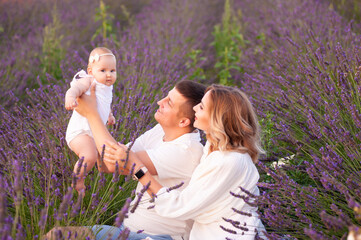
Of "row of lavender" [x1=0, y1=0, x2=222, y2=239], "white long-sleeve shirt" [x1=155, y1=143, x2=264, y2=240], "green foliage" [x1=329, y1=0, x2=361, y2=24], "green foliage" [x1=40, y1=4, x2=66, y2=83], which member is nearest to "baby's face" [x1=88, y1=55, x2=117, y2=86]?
"row of lavender" [x1=0, y1=0, x2=222, y2=239]

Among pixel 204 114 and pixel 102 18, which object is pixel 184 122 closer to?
pixel 204 114

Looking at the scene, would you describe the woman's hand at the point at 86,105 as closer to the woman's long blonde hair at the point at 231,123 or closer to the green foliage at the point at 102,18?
→ the woman's long blonde hair at the point at 231,123

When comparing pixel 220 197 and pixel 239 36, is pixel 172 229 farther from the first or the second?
pixel 239 36

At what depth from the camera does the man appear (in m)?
2.34

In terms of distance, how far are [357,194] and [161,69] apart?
3024 millimetres

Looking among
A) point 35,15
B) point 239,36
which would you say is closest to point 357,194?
point 239,36

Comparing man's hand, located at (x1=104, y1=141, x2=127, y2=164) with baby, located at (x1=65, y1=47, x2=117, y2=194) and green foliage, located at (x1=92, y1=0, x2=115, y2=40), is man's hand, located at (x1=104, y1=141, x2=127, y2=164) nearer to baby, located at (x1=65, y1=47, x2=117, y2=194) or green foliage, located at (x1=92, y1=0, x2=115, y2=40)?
baby, located at (x1=65, y1=47, x2=117, y2=194)

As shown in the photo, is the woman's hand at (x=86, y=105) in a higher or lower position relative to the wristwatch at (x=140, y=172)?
higher

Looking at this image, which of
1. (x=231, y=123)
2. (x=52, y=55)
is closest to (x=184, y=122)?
(x=231, y=123)

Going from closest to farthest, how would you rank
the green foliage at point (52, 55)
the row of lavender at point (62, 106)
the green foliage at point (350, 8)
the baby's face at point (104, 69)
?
the row of lavender at point (62, 106) < the baby's face at point (104, 69) < the green foliage at point (52, 55) < the green foliage at point (350, 8)

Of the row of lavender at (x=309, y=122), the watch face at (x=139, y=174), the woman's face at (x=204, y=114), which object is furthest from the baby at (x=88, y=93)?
the row of lavender at (x=309, y=122)

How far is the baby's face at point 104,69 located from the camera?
8.71ft

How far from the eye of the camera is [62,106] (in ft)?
11.5

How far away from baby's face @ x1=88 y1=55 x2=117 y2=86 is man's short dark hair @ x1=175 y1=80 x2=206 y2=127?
42 centimetres
